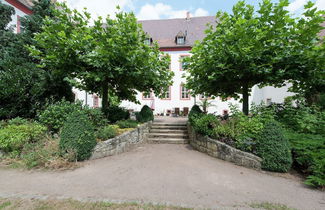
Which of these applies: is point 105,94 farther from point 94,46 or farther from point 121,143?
point 121,143

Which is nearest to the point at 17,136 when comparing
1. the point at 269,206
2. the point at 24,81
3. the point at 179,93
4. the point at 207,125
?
the point at 24,81

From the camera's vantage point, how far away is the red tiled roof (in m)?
18.3

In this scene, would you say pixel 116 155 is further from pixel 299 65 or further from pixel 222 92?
pixel 299 65

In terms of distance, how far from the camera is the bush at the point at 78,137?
4090 millimetres

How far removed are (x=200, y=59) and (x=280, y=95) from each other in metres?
14.5

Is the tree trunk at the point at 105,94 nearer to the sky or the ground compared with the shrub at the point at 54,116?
nearer to the sky

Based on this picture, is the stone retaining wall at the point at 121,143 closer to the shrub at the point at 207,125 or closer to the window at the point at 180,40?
the shrub at the point at 207,125

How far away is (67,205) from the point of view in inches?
93.0

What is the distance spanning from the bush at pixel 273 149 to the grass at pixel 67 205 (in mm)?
2730

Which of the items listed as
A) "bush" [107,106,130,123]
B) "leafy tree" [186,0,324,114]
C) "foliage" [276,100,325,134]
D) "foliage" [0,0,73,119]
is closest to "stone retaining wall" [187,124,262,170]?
"foliage" [276,100,325,134]

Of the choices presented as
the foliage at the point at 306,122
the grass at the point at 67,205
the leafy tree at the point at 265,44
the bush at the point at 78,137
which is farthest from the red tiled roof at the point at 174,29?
the grass at the point at 67,205

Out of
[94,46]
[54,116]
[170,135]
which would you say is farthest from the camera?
[170,135]

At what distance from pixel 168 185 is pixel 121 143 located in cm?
287

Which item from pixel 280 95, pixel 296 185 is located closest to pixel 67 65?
pixel 296 185
